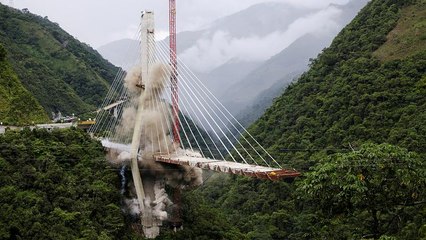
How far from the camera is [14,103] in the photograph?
24969mm

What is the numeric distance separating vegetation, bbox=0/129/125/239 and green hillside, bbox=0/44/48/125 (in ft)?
18.7

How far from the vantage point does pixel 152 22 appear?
19.3m

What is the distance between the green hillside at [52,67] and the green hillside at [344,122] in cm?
1388

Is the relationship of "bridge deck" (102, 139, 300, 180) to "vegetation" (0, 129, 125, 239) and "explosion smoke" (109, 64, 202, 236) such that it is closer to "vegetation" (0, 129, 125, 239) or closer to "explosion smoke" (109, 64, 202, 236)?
"explosion smoke" (109, 64, 202, 236)

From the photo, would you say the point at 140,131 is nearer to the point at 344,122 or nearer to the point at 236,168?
the point at 236,168

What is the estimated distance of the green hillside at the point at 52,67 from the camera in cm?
4091

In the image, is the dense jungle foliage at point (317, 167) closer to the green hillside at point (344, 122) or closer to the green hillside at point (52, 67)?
the green hillside at point (344, 122)

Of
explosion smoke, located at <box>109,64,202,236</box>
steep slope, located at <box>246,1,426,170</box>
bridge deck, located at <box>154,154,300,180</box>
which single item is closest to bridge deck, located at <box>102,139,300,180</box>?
bridge deck, located at <box>154,154,300,180</box>

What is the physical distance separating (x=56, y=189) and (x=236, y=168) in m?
5.56

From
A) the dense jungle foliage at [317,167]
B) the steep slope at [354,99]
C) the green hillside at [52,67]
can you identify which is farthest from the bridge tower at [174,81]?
the green hillside at [52,67]

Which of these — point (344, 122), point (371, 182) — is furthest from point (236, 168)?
point (344, 122)

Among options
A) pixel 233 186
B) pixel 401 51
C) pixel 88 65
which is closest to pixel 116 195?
pixel 233 186

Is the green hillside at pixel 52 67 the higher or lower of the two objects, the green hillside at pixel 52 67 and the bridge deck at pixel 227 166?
the higher

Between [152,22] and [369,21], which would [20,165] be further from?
[369,21]
